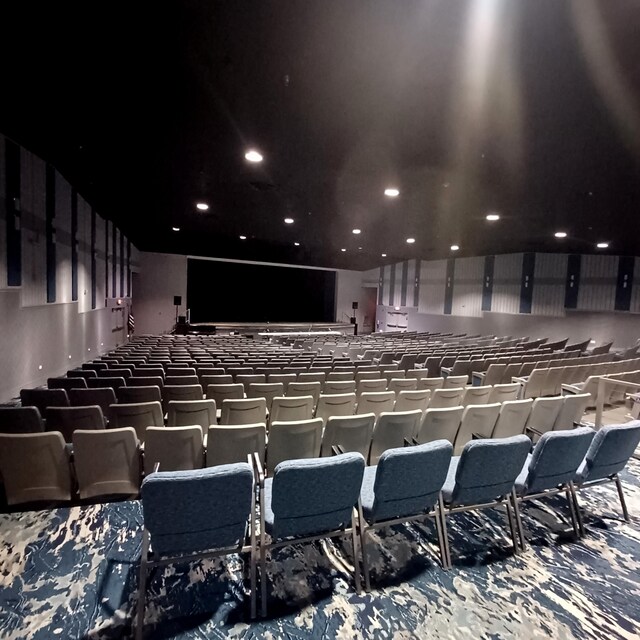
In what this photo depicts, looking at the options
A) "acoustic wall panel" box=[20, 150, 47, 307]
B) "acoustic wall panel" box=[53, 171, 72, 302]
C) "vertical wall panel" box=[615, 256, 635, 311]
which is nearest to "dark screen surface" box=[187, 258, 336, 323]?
"acoustic wall panel" box=[53, 171, 72, 302]

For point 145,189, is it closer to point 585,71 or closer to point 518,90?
point 518,90

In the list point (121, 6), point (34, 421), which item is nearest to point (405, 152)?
point (121, 6)

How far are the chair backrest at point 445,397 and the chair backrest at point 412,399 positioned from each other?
89 mm

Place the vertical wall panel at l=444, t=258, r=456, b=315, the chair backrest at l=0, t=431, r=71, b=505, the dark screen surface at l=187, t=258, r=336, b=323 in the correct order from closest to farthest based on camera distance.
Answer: the chair backrest at l=0, t=431, r=71, b=505
the vertical wall panel at l=444, t=258, r=456, b=315
the dark screen surface at l=187, t=258, r=336, b=323

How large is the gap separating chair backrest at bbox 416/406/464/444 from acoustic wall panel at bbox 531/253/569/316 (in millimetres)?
13946

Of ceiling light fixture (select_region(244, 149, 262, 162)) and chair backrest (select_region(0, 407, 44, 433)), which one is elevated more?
ceiling light fixture (select_region(244, 149, 262, 162))

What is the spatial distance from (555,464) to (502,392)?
235cm

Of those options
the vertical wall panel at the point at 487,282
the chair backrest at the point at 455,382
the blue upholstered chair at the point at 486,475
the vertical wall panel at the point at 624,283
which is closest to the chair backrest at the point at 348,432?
the blue upholstered chair at the point at 486,475

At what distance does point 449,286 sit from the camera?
18.7m

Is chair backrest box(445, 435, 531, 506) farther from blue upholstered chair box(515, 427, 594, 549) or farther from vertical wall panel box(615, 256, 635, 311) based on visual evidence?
vertical wall panel box(615, 256, 635, 311)

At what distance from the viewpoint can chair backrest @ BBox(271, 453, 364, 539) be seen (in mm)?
1985

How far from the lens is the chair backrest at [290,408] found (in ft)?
12.5

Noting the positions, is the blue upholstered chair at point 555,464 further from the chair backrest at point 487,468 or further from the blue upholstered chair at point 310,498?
the blue upholstered chair at point 310,498

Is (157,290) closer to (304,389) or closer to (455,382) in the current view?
(304,389)
